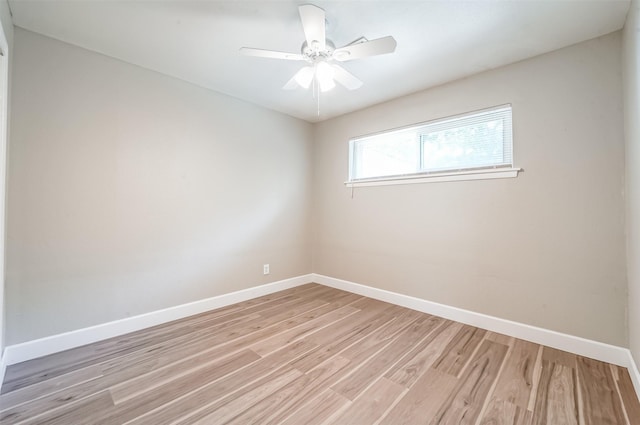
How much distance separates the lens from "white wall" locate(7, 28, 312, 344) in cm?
192

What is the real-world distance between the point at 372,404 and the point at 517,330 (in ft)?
5.22

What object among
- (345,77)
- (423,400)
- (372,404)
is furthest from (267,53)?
(423,400)

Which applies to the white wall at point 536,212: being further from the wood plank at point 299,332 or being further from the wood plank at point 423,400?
the wood plank at point 423,400

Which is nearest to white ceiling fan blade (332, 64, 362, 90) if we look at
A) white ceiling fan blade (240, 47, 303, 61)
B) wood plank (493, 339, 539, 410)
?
white ceiling fan blade (240, 47, 303, 61)

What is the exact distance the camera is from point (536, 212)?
7.11 ft

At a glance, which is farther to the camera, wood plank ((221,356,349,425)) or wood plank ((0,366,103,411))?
wood plank ((0,366,103,411))

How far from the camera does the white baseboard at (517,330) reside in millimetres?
1872

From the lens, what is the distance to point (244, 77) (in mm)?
2598

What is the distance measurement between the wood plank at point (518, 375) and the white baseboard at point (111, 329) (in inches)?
99.0

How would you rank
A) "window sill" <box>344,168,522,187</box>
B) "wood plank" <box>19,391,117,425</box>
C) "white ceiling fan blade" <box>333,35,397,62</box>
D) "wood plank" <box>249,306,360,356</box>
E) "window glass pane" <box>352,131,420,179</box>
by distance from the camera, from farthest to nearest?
"window glass pane" <box>352,131,420,179</box> < "window sill" <box>344,168,522,187</box> < "wood plank" <box>249,306,360,356</box> < "white ceiling fan blade" <box>333,35,397,62</box> < "wood plank" <box>19,391,117,425</box>

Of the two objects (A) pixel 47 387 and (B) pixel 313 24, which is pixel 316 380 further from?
(B) pixel 313 24

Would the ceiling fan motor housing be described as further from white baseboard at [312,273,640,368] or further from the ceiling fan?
white baseboard at [312,273,640,368]

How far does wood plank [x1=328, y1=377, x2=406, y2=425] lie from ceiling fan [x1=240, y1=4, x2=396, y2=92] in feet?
6.95

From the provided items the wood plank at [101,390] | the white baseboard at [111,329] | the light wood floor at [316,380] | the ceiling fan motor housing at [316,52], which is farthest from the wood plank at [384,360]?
the ceiling fan motor housing at [316,52]
